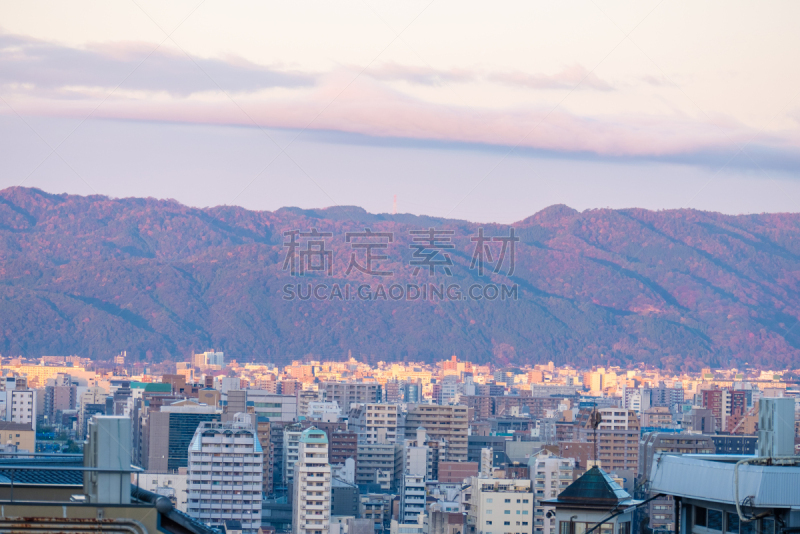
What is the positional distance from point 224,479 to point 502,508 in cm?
493

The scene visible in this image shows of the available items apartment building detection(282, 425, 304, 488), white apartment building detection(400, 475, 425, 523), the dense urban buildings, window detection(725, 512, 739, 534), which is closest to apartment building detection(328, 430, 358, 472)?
the dense urban buildings

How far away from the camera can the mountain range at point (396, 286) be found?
70688 millimetres

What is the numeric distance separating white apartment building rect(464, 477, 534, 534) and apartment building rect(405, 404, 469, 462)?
15.9 meters

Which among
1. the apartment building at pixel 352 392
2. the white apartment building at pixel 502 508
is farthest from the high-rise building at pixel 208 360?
the white apartment building at pixel 502 508

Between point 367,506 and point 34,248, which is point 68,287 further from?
point 367,506

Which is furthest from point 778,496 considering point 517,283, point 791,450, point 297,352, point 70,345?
point 517,283

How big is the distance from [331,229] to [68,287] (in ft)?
63.0

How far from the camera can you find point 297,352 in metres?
75.8

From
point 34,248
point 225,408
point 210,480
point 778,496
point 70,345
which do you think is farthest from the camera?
point 34,248

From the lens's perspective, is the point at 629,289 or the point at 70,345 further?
the point at 629,289

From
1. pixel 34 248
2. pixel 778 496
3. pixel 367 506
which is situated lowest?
pixel 367 506

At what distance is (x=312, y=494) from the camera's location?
19125mm

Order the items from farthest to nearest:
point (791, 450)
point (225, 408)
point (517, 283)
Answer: point (517, 283) → point (225, 408) → point (791, 450)

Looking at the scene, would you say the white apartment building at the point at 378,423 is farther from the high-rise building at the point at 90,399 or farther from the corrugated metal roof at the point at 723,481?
the corrugated metal roof at the point at 723,481
